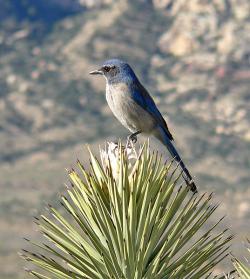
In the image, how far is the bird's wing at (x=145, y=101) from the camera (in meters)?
8.24

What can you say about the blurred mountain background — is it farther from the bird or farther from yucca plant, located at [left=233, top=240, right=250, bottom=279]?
yucca plant, located at [left=233, top=240, right=250, bottom=279]

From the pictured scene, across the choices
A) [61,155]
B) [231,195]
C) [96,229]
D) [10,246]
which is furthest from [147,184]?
[61,155]

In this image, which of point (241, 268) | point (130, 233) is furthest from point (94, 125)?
point (241, 268)

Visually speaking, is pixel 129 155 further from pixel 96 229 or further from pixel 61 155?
pixel 61 155

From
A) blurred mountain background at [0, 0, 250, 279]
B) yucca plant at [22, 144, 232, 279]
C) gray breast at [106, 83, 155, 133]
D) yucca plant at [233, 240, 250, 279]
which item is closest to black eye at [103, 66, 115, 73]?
gray breast at [106, 83, 155, 133]

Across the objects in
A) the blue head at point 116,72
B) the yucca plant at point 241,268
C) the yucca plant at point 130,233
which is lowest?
the yucca plant at point 241,268

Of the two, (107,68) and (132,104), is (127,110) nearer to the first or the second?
(132,104)

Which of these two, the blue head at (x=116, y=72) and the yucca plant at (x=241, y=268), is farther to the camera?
the blue head at (x=116, y=72)

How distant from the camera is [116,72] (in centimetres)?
789

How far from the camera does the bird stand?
312 inches

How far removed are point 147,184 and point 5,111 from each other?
17634 centimetres

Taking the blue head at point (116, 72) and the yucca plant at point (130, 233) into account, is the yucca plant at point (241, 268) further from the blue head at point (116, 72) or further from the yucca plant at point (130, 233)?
the blue head at point (116, 72)

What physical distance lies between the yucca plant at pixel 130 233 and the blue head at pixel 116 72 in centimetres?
279

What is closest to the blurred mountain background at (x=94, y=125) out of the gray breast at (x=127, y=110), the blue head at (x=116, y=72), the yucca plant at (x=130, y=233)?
the gray breast at (x=127, y=110)
